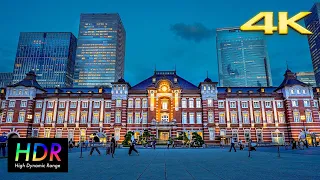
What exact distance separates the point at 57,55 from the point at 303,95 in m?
140

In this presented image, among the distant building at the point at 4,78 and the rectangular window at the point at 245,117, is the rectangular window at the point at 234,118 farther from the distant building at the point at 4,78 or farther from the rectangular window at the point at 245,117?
the distant building at the point at 4,78

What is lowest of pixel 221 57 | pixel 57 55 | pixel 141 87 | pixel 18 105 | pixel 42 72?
pixel 18 105

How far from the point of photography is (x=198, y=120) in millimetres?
47406

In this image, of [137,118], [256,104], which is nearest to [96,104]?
[137,118]

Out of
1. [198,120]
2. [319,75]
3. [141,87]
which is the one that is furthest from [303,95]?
[319,75]

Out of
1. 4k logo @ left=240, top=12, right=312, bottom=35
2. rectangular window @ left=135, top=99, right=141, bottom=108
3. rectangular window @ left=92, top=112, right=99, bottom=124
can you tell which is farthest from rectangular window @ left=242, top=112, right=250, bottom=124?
4k logo @ left=240, top=12, right=312, bottom=35

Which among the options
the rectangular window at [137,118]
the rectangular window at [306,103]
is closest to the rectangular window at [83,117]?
the rectangular window at [137,118]

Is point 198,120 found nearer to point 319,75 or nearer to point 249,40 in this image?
point 319,75

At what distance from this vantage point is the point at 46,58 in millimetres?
136000

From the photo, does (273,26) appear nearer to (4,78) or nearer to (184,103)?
(184,103)

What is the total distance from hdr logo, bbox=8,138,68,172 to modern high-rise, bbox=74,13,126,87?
480 ft

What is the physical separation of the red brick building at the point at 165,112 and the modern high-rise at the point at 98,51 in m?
97.8

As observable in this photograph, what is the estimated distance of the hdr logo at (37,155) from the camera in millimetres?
3582

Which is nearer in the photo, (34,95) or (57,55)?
(34,95)
